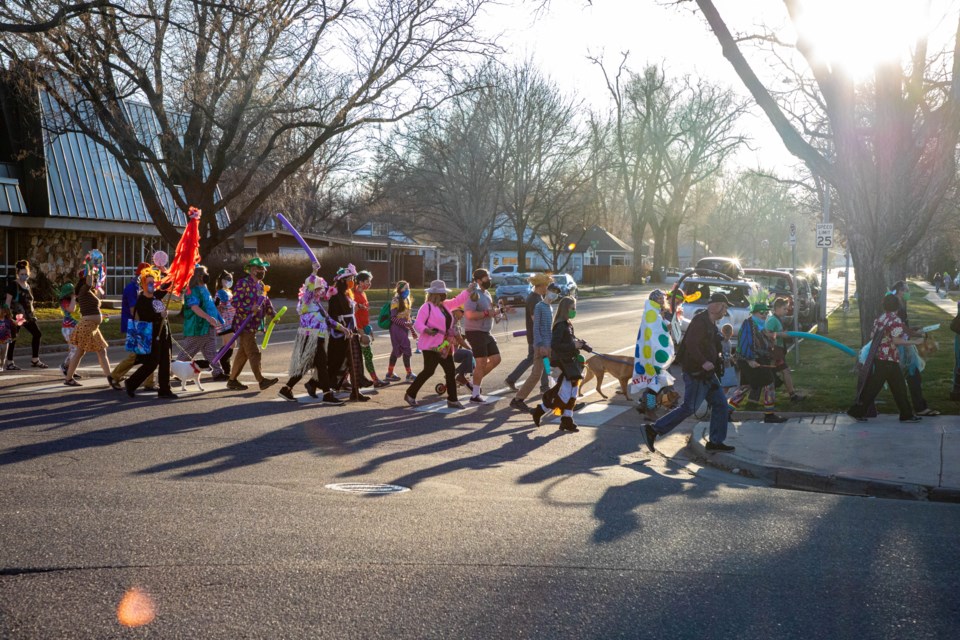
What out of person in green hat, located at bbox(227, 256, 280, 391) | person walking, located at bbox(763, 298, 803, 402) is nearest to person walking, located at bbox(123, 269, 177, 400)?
person in green hat, located at bbox(227, 256, 280, 391)

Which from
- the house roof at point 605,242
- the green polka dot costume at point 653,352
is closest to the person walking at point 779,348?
the green polka dot costume at point 653,352

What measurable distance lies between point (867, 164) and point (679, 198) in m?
60.9

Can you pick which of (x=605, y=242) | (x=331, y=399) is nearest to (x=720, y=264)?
(x=331, y=399)

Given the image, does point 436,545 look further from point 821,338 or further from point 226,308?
point 226,308

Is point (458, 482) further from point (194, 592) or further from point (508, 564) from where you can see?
point (194, 592)

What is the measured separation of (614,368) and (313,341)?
14.0 feet

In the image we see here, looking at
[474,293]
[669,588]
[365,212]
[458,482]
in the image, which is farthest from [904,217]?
[365,212]

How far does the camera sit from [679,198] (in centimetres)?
7544

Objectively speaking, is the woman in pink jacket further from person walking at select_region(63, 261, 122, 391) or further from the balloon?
person walking at select_region(63, 261, 122, 391)

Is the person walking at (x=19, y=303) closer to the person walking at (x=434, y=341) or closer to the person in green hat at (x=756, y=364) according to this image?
the person walking at (x=434, y=341)

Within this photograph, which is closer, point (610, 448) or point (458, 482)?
point (458, 482)

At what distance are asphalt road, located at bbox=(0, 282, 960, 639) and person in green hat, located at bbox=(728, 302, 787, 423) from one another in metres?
3.27

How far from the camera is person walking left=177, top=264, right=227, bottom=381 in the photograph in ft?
44.9

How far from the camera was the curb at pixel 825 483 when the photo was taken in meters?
8.06
